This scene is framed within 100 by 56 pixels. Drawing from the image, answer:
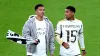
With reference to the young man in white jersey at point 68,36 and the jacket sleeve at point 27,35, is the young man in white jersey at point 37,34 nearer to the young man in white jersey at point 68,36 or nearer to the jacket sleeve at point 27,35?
the jacket sleeve at point 27,35

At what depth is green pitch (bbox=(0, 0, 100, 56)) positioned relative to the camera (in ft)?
50.4

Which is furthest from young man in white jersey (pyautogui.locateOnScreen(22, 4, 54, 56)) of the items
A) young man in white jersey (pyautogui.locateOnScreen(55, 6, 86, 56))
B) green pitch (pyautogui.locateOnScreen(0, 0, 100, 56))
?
green pitch (pyautogui.locateOnScreen(0, 0, 100, 56))

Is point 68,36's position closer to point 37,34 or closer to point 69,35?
point 69,35

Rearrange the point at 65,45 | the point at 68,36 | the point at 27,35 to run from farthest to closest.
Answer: the point at 68,36, the point at 65,45, the point at 27,35

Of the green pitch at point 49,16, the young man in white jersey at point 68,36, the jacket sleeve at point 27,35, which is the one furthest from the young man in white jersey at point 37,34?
the green pitch at point 49,16

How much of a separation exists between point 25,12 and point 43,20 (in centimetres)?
844

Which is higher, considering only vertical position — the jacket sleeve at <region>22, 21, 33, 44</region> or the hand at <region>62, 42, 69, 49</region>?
the jacket sleeve at <region>22, 21, 33, 44</region>

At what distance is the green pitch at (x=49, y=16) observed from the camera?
15.4 m

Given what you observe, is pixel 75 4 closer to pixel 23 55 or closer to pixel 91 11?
pixel 91 11

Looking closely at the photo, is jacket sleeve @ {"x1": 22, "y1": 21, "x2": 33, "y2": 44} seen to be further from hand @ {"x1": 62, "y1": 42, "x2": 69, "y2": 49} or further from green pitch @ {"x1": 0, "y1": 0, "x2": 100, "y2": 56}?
green pitch @ {"x1": 0, "y1": 0, "x2": 100, "y2": 56}

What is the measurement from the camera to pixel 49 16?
1820 centimetres

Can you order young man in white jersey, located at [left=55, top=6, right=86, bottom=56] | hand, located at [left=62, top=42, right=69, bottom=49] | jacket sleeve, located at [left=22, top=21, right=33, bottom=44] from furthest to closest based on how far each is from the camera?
young man in white jersey, located at [left=55, top=6, right=86, bottom=56] → hand, located at [left=62, top=42, right=69, bottom=49] → jacket sleeve, located at [left=22, top=21, right=33, bottom=44]

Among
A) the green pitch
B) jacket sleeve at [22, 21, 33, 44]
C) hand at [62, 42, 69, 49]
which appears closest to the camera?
jacket sleeve at [22, 21, 33, 44]

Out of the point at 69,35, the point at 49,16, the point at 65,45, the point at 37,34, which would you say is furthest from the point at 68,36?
the point at 49,16
